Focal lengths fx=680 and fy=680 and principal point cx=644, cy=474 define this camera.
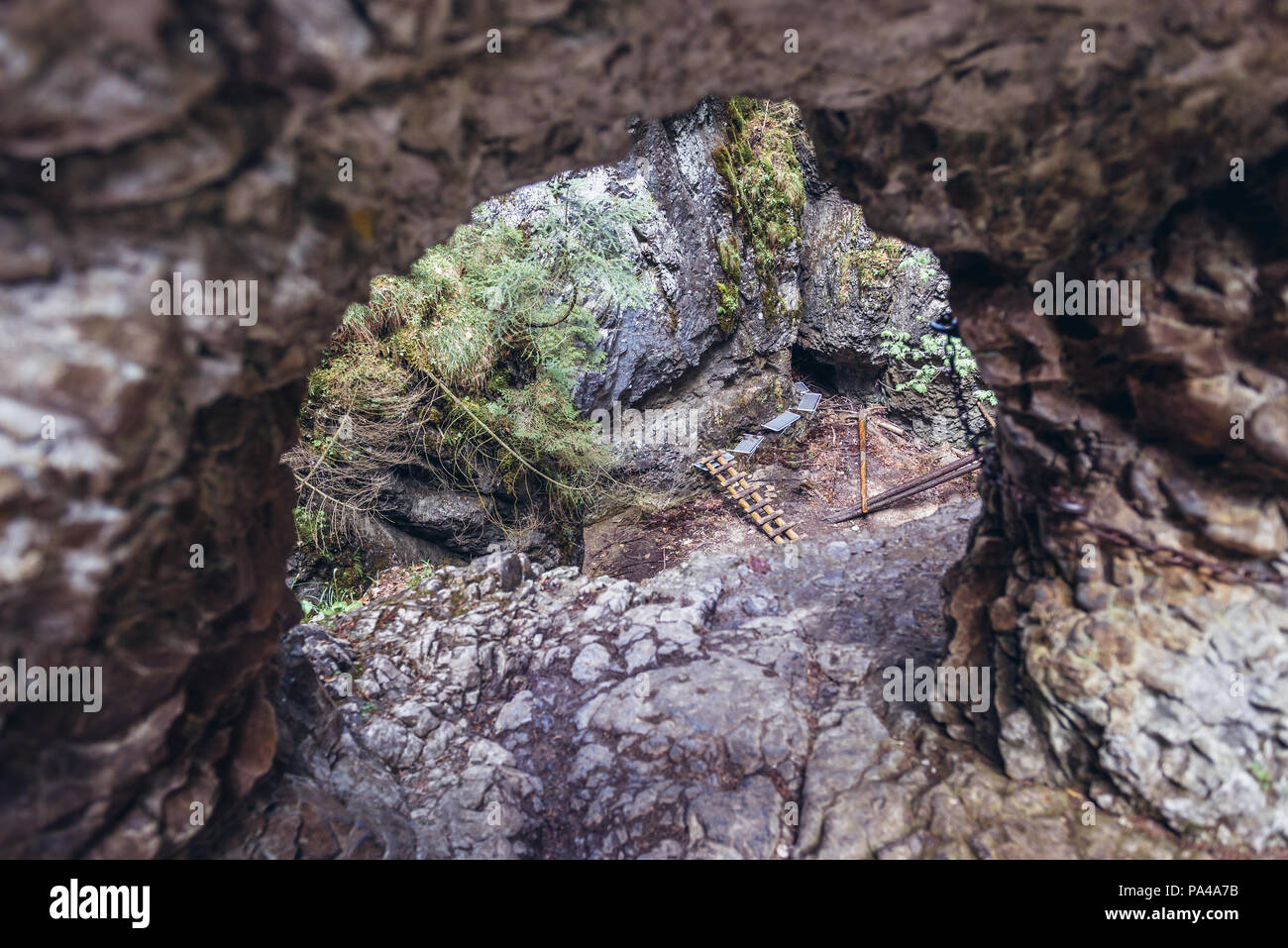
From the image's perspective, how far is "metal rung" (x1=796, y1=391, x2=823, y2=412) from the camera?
38.2 ft

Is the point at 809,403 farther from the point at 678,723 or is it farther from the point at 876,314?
the point at 678,723

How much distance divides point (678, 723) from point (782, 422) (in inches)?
286

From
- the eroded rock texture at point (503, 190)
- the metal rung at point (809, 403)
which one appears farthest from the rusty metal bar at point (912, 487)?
the eroded rock texture at point (503, 190)

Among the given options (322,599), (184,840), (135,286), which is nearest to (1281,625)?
(135,286)

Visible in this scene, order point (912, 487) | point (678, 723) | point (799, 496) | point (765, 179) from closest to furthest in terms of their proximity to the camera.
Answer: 1. point (678, 723)
2. point (912, 487)
3. point (799, 496)
4. point (765, 179)

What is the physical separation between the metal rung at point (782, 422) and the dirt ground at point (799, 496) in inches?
5.1

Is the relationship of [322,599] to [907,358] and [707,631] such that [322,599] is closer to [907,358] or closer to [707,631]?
[707,631]

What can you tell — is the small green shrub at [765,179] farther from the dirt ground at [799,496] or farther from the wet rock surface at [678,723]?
the wet rock surface at [678,723]

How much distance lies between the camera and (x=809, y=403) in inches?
460

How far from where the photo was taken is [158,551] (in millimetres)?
2441

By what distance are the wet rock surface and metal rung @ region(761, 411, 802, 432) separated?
4.27 metres

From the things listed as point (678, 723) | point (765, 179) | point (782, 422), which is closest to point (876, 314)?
point (782, 422)

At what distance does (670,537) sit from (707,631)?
361 centimetres

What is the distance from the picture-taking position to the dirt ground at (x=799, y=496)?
9.12m
